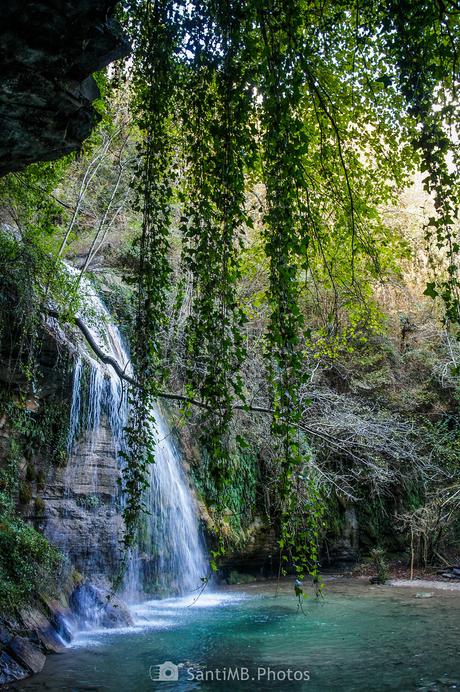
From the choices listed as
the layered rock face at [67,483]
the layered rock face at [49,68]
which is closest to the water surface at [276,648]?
the layered rock face at [67,483]

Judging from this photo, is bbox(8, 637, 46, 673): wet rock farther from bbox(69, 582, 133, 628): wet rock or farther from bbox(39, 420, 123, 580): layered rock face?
bbox(39, 420, 123, 580): layered rock face

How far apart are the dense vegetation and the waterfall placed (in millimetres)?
990

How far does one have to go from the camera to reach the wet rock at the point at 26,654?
5.12 m

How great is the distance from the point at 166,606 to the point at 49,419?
3.45 meters

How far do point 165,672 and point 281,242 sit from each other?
4482 mm

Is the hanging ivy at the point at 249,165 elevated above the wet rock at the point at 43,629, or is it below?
above

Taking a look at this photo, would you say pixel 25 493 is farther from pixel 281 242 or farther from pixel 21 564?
pixel 281 242

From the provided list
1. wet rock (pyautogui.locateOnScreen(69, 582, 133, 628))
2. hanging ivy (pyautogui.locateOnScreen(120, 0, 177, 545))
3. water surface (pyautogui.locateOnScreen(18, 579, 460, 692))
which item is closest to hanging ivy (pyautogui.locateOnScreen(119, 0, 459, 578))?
hanging ivy (pyautogui.locateOnScreen(120, 0, 177, 545))

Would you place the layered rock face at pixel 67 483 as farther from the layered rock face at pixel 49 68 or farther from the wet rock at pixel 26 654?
the layered rock face at pixel 49 68

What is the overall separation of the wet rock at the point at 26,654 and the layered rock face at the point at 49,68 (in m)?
4.40

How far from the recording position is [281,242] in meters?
2.61

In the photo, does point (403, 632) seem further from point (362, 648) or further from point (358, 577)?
point (358, 577)

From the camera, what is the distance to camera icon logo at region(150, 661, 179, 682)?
196 inches

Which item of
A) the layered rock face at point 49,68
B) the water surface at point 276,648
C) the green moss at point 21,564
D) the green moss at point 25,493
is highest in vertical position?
the layered rock face at point 49,68
